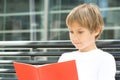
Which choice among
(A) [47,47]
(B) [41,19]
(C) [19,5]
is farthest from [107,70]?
(C) [19,5]

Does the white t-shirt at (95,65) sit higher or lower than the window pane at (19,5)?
lower

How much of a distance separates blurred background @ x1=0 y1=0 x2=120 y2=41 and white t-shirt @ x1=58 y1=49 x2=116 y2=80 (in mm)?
5922

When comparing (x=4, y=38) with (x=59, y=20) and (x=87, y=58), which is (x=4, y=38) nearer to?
(x=59, y=20)

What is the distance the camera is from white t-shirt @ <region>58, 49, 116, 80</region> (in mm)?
1394

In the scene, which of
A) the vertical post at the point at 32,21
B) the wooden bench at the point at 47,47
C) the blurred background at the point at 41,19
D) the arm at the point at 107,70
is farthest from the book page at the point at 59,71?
the vertical post at the point at 32,21

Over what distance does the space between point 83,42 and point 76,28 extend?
7cm

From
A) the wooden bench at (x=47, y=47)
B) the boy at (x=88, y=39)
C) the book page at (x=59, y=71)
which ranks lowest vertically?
the wooden bench at (x=47, y=47)

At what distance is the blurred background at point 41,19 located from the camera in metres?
7.48

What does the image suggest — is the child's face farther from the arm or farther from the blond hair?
the arm

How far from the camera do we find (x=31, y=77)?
144cm

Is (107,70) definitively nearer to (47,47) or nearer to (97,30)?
(97,30)

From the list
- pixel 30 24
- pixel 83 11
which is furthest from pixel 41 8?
pixel 83 11

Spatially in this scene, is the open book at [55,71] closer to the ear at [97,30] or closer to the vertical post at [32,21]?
the ear at [97,30]

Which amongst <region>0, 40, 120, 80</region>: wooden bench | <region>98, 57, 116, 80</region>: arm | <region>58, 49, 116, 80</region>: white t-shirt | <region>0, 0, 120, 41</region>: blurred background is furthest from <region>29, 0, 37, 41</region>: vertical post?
<region>98, 57, 116, 80</region>: arm
